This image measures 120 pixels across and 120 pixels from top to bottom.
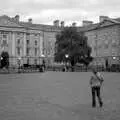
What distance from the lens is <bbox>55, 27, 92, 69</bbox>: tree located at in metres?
79.6

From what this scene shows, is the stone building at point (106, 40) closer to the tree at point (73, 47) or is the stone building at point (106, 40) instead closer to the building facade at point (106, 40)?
the building facade at point (106, 40)

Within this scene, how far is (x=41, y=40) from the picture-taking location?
111 m

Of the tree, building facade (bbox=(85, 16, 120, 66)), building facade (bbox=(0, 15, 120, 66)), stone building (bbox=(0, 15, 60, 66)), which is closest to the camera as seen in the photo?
the tree

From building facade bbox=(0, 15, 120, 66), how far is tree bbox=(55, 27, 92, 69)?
1476cm

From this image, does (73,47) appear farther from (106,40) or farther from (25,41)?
(25,41)

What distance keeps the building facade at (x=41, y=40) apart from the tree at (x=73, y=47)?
581 inches

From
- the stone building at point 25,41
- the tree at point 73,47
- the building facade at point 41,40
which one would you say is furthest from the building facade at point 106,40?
the stone building at point 25,41

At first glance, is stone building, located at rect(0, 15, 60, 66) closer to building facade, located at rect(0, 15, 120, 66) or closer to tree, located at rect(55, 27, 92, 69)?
building facade, located at rect(0, 15, 120, 66)

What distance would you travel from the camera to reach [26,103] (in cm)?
1420

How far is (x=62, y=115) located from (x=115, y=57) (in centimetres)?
8319

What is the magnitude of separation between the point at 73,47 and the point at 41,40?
1253 inches

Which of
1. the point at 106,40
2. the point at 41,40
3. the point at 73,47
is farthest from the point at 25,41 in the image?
the point at 73,47

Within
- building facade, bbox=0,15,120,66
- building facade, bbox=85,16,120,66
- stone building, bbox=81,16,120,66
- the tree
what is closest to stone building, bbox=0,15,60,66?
building facade, bbox=0,15,120,66

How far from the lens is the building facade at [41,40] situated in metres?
95.4
